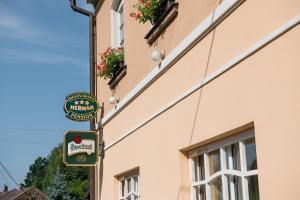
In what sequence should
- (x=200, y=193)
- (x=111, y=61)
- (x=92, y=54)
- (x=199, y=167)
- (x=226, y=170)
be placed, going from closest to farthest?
(x=226, y=170), (x=200, y=193), (x=199, y=167), (x=111, y=61), (x=92, y=54)

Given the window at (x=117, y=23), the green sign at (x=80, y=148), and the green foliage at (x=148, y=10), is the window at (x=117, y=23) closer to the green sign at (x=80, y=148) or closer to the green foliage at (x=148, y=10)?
the green sign at (x=80, y=148)

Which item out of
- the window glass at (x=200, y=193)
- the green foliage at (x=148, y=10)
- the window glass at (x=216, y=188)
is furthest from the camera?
the green foliage at (x=148, y=10)

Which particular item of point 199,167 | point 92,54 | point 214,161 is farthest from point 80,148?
point 214,161

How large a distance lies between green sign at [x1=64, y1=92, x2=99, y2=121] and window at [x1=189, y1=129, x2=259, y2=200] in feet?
12.7

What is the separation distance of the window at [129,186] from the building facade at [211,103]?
0.02m

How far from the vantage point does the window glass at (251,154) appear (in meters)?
4.23

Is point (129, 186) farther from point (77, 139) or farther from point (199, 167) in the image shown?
point (199, 167)

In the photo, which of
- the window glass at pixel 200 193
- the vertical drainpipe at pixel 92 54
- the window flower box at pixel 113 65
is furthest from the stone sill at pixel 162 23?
the vertical drainpipe at pixel 92 54

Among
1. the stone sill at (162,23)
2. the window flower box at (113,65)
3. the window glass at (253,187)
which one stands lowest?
the window glass at (253,187)

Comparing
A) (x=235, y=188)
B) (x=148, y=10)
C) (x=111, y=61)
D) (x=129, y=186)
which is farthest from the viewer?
(x=111, y=61)

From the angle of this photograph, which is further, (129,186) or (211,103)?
(129,186)

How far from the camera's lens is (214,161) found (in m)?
4.98

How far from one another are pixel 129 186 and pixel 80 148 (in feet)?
4.65

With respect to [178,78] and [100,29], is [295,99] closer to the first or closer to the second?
[178,78]
